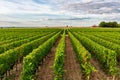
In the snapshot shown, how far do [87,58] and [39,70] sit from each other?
399 cm

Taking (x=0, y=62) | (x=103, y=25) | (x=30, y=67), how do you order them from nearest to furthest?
Result: (x=30, y=67) < (x=0, y=62) < (x=103, y=25)

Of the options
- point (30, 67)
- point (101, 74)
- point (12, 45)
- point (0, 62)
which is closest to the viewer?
point (30, 67)

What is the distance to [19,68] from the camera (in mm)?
16719

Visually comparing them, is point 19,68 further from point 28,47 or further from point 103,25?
point 103,25

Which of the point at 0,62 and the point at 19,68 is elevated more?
the point at 0,62

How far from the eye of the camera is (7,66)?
13289 millimetres

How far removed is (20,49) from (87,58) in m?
6.12

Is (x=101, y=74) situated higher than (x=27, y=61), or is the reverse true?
Answer: (x=27, y=61)

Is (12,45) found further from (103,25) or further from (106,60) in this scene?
(103,25)

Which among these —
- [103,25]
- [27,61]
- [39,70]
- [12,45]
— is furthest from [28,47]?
[103,25]

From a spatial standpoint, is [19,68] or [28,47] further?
[28,47]

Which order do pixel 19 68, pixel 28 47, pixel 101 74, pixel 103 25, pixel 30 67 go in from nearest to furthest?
pixel 30 67 < pixel 101 74 < pixel 19 68 < pixel 28 47 < pixel 103 25

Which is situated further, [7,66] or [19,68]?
[19,68]

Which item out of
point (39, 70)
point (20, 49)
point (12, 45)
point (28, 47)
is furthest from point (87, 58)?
point (12, 45)
